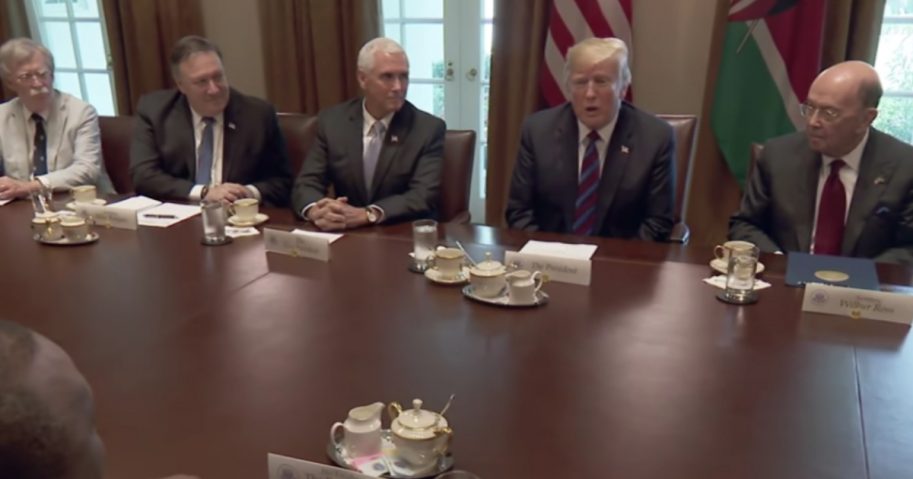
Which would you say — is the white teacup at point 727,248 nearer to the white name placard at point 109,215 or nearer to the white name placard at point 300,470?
the white name placard at point 300,470

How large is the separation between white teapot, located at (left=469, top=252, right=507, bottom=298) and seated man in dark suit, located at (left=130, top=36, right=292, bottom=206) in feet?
4.69

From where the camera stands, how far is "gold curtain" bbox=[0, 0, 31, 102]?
454cm

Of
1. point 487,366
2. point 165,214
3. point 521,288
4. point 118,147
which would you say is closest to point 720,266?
point 521,288

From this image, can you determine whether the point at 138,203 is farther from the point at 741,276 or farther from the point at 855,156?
the point at 855,156

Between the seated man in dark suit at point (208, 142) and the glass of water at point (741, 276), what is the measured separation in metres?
1.80

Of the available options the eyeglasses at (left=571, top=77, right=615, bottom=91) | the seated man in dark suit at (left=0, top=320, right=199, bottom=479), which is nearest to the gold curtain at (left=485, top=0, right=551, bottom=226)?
the eyeglasses at (left=571, top=77, right=615, bottom=91)

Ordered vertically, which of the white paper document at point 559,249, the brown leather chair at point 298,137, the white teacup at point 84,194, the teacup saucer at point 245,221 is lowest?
the teacup saucer at point 245,221

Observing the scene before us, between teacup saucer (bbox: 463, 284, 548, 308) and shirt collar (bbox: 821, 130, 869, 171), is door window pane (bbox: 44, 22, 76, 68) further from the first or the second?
shirt collar (bbox: 821, 130, 869, 171)

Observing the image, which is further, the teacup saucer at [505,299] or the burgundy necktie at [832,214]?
the burgundy necktie at [832,214]

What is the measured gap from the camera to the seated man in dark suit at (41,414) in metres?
0.57

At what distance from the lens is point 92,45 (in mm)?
4699

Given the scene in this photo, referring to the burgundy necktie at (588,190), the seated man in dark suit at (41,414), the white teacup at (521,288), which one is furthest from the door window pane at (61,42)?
the seated man in dark suit at (41,414)

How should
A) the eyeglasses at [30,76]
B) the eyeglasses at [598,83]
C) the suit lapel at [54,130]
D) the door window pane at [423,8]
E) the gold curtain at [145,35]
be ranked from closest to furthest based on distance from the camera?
the eyeglasses at [598,83]
the eyeglasses at [30,76]
the suit lapel at [54,130]
the door window pane at [423,8]
the gold curtain at [145,35]

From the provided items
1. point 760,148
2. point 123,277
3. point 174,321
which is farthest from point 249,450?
point 760,148
